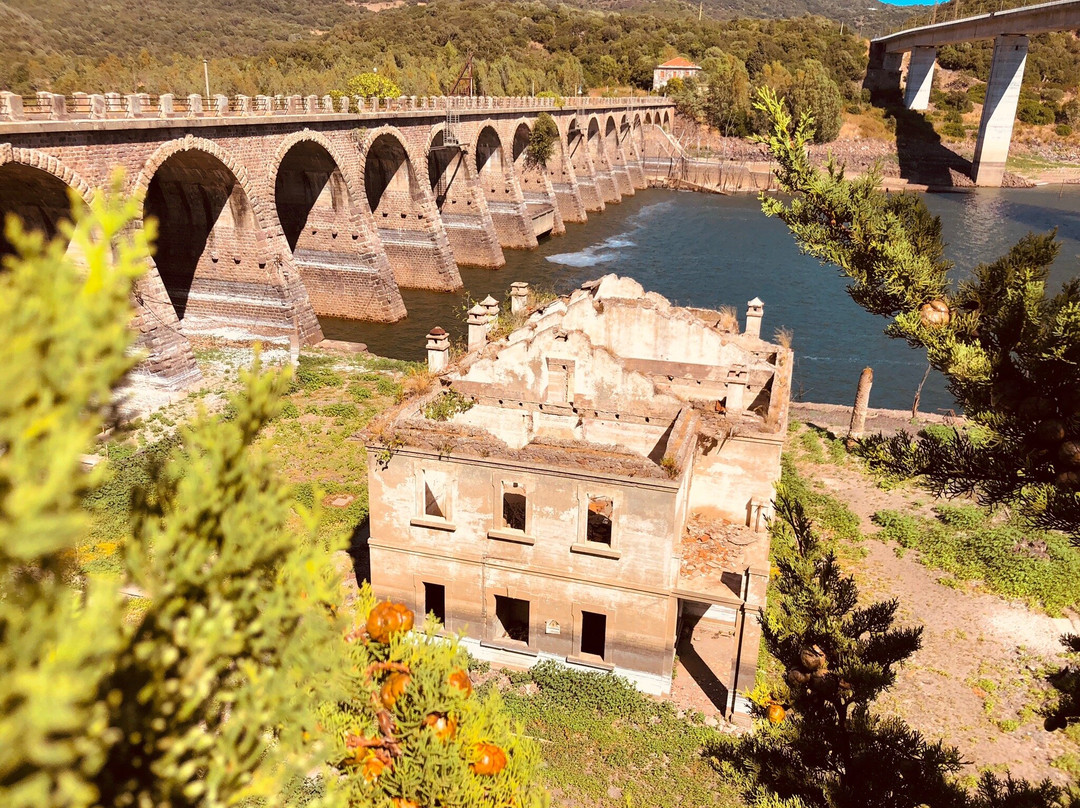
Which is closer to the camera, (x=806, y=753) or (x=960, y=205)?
(x=806, y=753)

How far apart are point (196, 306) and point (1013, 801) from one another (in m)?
44.5

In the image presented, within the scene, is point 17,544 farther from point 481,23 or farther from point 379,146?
point 481,23

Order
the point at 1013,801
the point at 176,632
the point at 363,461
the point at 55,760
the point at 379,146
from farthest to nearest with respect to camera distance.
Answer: the point at 379,146 < the point at 363,461 < the point at 1013,801 < the point at 176,632 < the point at 55,760

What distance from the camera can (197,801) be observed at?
5.68 m

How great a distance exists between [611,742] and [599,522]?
532cm

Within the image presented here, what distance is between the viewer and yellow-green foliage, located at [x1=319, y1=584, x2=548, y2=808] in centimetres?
969

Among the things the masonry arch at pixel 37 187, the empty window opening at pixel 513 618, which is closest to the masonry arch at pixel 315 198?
the masonry arch at pixel 37 187

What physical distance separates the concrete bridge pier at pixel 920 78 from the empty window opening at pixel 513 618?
450 ft

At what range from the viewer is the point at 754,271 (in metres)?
66.2

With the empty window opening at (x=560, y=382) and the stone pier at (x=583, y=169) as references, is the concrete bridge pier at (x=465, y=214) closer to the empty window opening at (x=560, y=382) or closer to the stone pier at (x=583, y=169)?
the stone pier at (x=583, y=169)

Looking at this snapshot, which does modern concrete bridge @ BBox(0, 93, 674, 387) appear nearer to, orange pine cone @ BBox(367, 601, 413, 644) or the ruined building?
the ruined building

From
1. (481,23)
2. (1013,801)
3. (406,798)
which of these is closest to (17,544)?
(406,798)

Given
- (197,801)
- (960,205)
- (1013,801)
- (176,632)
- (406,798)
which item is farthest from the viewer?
(960,205)

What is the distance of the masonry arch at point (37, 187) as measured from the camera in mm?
29516
